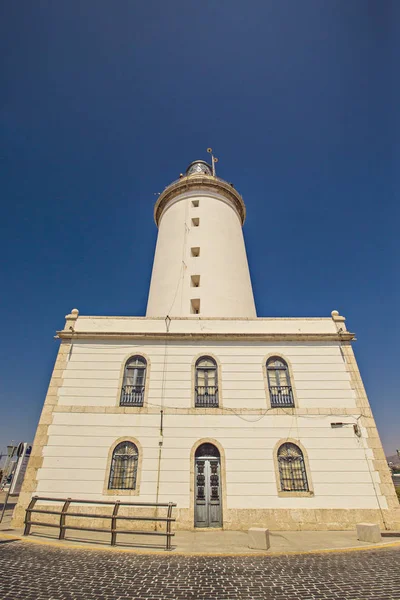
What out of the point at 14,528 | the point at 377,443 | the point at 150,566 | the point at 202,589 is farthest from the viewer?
the point at 377,443

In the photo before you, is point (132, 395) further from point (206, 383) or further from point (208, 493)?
point (208, 493)

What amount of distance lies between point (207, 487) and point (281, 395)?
15.3 ft

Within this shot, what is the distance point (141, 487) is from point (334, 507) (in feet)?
23.3

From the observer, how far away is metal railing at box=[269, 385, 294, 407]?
42.9 ft

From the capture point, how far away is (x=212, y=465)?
12039 mm

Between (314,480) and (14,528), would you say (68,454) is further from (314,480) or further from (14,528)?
(314,480)

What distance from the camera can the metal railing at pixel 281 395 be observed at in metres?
13.1

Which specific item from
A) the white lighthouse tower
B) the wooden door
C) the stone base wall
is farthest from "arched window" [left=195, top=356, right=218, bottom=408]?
the stone base wall

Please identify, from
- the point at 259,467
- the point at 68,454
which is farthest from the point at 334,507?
the point at 68,454

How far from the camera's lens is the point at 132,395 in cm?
1320

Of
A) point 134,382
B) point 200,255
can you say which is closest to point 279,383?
point 134,382

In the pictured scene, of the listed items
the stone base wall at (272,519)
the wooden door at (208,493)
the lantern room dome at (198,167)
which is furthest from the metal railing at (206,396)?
the lantern room dome at (198,167)

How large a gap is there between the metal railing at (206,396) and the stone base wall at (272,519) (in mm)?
3727

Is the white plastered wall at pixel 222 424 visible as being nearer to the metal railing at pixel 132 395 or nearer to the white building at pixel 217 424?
the white building at pixel 217 424
